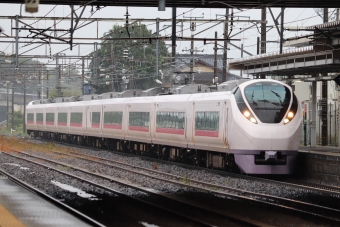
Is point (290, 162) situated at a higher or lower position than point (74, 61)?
lower

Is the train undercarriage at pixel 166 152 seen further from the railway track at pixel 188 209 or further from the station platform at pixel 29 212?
the station platform at pixel 29 212

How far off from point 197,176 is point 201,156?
3.62 m

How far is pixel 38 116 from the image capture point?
59969mm

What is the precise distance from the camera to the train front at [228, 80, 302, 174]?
21.9 metres

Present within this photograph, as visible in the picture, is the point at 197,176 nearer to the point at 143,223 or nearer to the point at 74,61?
the point at 143,223

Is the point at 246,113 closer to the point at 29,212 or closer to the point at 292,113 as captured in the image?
the point at 292,113

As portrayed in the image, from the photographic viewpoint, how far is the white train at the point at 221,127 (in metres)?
22.0

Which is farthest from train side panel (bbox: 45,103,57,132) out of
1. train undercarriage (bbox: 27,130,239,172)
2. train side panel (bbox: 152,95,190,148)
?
train side panel (bbox: 152,95,190,148)

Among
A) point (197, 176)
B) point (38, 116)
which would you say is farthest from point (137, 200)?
point (38, 116)

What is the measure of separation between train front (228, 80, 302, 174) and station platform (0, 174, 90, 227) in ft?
21.4

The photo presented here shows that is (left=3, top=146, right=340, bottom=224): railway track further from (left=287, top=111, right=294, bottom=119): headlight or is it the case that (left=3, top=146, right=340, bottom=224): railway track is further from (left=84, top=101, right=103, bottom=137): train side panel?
(left=84, top=101, right=103, bottom=137): train side panel

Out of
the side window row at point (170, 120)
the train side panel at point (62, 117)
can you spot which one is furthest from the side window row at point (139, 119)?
the train side panel at point (62, 117)

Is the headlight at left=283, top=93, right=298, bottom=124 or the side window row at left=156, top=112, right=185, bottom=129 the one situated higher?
the headlight at left=283, top=93, right=298, bottom=124

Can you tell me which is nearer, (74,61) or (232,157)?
(232,157)
